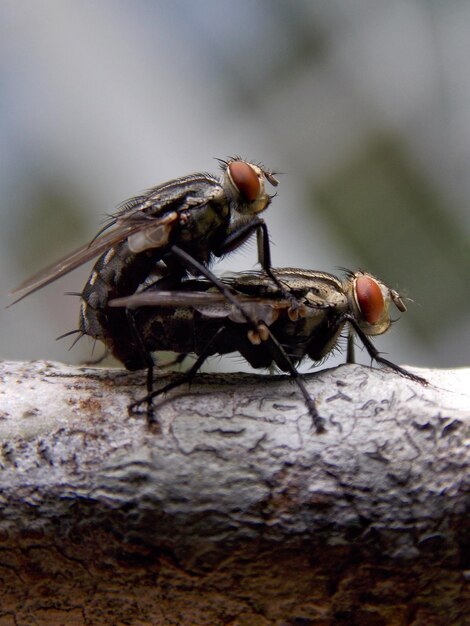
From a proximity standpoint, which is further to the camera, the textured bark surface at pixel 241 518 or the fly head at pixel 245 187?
the fly head at pixel 245 187

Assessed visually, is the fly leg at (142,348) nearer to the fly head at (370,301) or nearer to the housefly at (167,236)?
the housefly at (167,236)

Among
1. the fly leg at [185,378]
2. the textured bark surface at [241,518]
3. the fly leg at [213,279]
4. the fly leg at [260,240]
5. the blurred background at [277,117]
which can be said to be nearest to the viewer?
the textured bark surface at [241,518]

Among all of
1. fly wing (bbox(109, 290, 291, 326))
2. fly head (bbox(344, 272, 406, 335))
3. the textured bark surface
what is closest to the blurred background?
fly head (bbox(344, 272, 406, 335))

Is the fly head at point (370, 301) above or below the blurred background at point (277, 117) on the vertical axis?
below

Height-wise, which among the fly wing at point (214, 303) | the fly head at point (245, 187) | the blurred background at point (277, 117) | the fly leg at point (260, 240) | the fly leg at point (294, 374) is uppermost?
the blurred background at point (277, 117)

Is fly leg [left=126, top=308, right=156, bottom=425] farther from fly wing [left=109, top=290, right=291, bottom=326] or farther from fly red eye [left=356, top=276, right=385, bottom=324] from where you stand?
fly red eye [left=356, top=276, right=385, bottom=324]

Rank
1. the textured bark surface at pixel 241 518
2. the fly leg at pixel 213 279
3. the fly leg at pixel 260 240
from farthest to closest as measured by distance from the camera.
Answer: the fly leg at pixel 260 240 < the fly leg at pixel 213 279 < the textured bark surface at pixel 241 518

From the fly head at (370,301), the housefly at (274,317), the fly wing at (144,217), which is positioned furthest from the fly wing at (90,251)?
the fly head at (370,301)
